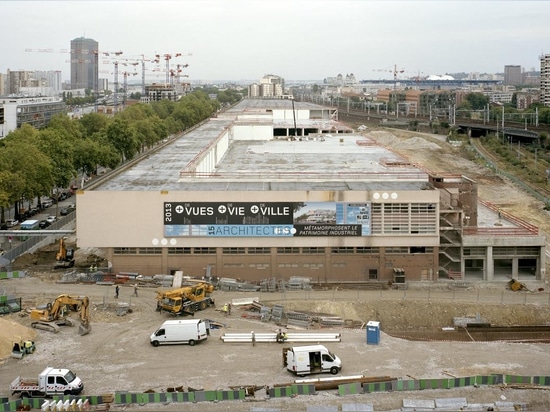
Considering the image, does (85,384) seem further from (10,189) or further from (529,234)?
(10,189)

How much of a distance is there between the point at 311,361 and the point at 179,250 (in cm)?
1135

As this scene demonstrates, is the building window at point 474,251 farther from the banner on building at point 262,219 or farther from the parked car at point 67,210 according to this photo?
the parked car at point 67,210

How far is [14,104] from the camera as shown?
89.8 meters

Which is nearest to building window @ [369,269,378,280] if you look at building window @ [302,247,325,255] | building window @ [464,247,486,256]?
building window @ [302,247,325,255]

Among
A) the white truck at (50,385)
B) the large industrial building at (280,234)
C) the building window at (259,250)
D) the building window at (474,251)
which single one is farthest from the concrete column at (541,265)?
the white truck at (50,385)

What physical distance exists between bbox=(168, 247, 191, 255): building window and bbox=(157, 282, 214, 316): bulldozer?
330cm

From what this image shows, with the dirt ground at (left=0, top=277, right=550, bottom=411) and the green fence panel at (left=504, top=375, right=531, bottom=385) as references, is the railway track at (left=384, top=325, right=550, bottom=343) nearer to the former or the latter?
the dirt ground at (left=0, top=277, right=550, bottom=411)

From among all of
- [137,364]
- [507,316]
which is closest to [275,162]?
[507,316]

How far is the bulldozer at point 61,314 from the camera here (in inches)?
926

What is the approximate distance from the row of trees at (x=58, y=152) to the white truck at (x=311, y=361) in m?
23.3

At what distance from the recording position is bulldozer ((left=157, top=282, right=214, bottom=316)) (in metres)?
25.0

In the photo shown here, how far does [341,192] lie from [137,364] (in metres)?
12.1

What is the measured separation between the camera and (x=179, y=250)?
2964 centimetres

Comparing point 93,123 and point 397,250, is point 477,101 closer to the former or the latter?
point 93,123
